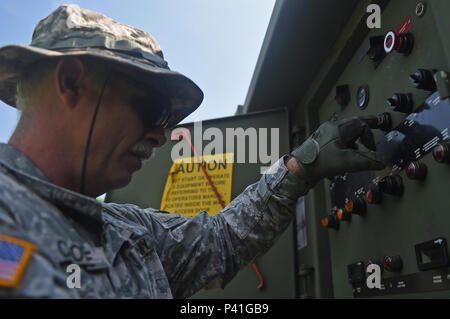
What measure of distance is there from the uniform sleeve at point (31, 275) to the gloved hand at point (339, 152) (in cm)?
73

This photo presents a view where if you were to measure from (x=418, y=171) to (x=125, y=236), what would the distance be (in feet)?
2.45

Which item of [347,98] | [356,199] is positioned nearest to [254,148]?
[347,98]

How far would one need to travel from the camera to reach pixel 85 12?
92 cm

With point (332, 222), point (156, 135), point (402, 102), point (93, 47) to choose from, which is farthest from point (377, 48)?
point (93, 47)

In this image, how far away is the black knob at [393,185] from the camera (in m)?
1.00

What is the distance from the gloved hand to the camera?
103cm

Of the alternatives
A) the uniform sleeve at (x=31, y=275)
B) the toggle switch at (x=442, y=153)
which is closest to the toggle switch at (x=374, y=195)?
the toggle switch at (x=442, y=153)

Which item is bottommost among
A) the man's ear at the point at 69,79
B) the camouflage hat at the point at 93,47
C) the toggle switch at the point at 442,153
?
the toggle switch at the point at 442,153

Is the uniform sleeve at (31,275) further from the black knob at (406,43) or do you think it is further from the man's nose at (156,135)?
the black knob at (406,43)

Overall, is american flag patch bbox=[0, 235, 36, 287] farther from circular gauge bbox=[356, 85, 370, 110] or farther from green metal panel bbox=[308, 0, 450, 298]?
circular gauge bbox=[356, 85, 370, 110]

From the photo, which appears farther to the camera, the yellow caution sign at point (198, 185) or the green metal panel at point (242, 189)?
the yellow caution sign at point (198, 185)

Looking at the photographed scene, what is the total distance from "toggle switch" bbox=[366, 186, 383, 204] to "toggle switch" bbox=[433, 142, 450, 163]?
0.98 feet

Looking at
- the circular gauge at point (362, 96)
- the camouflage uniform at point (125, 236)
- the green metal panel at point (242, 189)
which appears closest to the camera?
the camouflage uniform at point (125, 236)

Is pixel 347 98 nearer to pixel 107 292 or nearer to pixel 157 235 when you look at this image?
pixel 157 235
